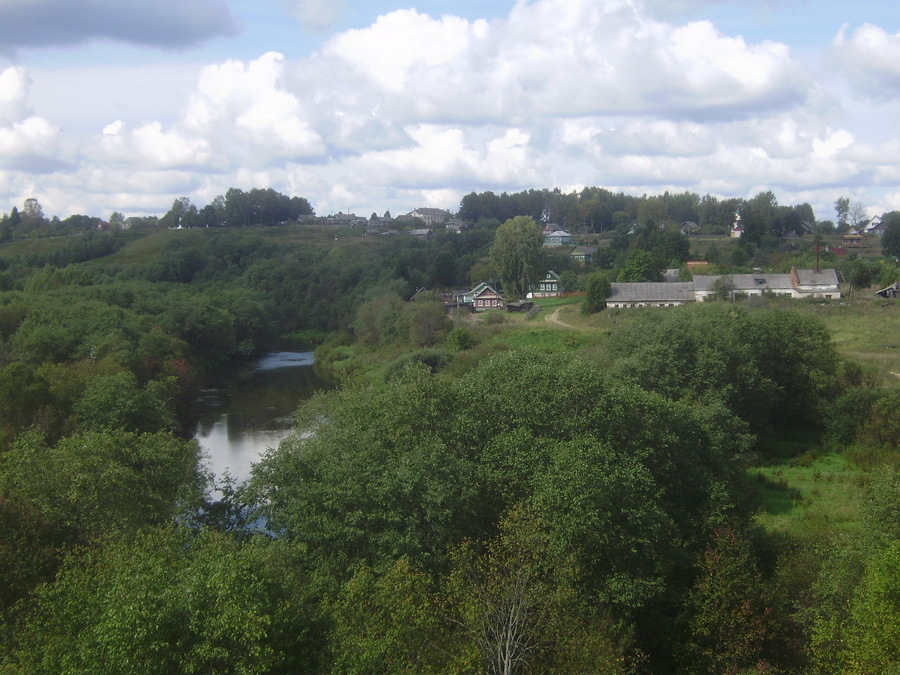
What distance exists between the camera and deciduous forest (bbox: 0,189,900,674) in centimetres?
1106

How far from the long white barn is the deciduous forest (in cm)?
1514

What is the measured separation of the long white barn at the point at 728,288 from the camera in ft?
172

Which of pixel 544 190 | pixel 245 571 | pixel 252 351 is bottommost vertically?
pixel 252 351

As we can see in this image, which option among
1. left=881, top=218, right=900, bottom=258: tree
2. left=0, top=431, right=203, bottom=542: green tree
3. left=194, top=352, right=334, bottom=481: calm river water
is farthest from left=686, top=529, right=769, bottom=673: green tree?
left=881, top=218, right=900, bottom=258: tree

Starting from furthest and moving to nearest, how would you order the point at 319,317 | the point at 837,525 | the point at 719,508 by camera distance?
the point at 319,317 < the point at 837,525 < the point at 719,508

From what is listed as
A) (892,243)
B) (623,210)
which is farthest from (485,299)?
(623,210)

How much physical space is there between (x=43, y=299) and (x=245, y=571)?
4573 centimetres

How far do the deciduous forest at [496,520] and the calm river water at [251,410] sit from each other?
3918 millimetres

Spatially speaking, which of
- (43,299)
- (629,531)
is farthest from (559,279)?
(629,531)

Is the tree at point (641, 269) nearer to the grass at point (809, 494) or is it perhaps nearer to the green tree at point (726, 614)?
the grass at point (809, 494)

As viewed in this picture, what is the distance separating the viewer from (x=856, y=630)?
12.2 m

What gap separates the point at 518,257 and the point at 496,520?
51.5 m

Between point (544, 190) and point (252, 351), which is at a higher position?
point (544, 190)

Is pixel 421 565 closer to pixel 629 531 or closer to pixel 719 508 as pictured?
pixel 629 531
